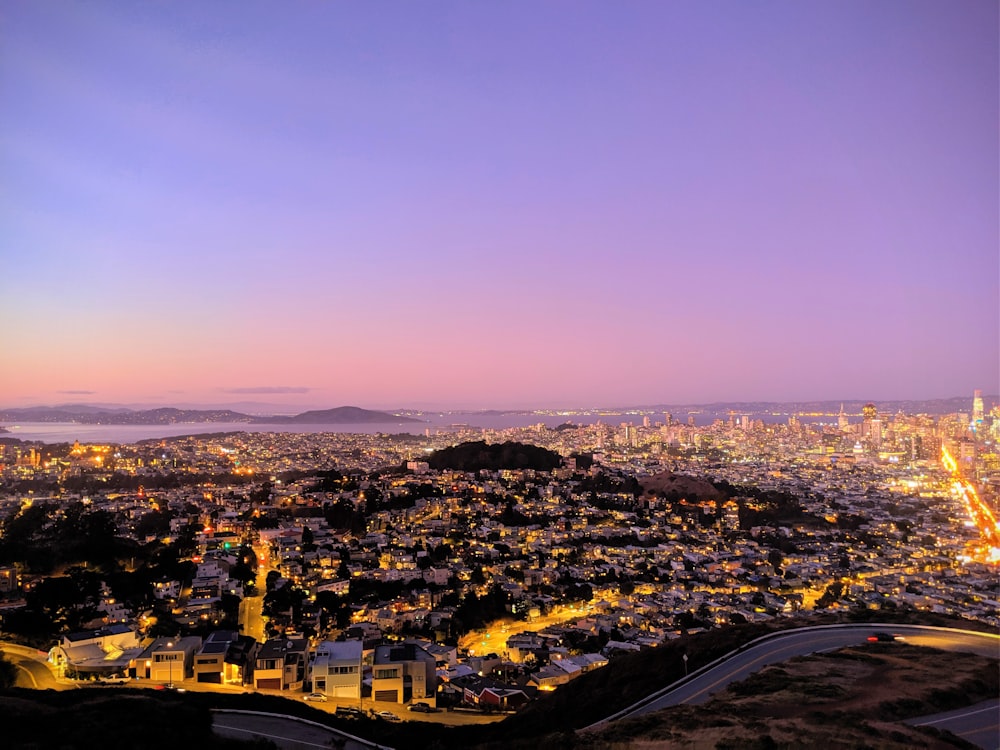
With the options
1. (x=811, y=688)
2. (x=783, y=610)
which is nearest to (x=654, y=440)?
(x=783, y=610)

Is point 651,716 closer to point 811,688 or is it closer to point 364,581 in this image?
point 811,688

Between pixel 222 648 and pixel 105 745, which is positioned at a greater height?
pixel 105 745

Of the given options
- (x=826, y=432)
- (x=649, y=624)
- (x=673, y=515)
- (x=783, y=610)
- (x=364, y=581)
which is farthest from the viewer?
(x=826, y=432)

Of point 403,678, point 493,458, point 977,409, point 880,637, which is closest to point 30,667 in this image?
point 403,678

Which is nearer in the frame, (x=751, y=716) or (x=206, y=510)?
(x=751, y=716)

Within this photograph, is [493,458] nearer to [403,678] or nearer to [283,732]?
[403,678]

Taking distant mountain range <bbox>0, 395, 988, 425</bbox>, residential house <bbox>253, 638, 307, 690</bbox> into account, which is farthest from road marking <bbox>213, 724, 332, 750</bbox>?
distant mountain range <bbox>0, 395, 988, 425</bbox>

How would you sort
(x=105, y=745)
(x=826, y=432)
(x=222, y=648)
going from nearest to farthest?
1. (x=105, y=745)
2. (x=222, y=648)
3. (x=826, y=432)
